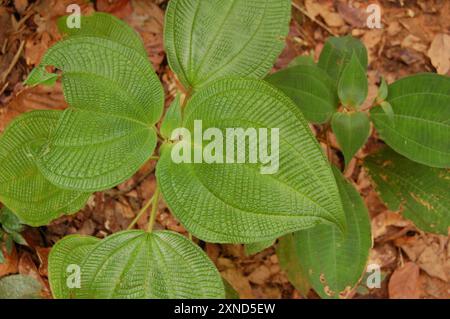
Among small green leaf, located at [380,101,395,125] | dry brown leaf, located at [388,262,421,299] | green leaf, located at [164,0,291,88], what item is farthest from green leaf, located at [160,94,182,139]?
dry brown leaf, located at [388,262,421,299]

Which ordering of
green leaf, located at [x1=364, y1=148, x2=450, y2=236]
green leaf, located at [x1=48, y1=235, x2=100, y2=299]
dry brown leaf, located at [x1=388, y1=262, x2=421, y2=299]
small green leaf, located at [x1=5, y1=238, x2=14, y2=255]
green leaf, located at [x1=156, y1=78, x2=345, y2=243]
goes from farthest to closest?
dry brown leaf, located at [x1=388, y1=262, x2=421, y2=299], small green leaf, located at [x1=5, y1=238, x2=14, y2=255], green leaf, located at [x1=364, y1=148, x2=450, y2=236], green leaf, located at [x1=48, y1=235, x2=100, y2=299], green leaf, located at [x1=156, y1=78, x2=345, y2=243]

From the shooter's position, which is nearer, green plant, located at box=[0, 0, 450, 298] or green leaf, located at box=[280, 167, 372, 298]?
green plant, located at box=[0, 0, 450, 298]

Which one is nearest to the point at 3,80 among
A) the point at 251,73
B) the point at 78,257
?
the point at 78,257

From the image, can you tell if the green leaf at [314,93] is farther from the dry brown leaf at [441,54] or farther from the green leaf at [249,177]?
the dry brown leaf at [441,54]

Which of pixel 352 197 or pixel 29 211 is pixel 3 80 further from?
pixel 352 197

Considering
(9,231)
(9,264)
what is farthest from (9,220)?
(9,264)

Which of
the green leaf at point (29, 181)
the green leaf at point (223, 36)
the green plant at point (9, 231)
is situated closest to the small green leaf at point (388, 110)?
the green leaf at point (223, 36)

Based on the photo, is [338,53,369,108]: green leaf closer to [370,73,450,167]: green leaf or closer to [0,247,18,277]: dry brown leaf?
[370,73,450,167]: green leaf
